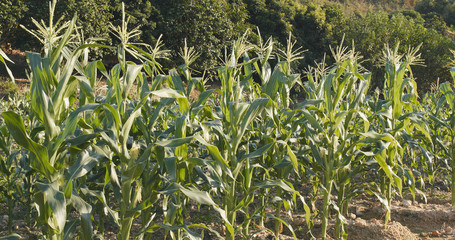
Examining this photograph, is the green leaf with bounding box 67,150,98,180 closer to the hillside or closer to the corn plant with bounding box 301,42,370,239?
the corn plant with bounding box 301,42,370,239

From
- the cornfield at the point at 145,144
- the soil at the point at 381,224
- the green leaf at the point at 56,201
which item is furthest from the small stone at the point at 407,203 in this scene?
the green leaf at the point at 56,201

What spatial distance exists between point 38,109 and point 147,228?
40.4 inches

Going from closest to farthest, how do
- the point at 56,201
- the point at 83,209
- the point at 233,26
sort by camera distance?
1. the point at 56,201
2. the point at 83,209
3. the point at 233,26

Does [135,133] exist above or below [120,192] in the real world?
above

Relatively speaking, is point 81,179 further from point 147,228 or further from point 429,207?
point 429,207

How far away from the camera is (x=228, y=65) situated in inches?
123

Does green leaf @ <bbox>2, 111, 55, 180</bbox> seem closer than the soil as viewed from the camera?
Yes

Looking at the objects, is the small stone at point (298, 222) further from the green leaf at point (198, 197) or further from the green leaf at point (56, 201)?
the green leaf at point (56, 201)

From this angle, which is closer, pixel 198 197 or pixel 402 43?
pixel 198 197

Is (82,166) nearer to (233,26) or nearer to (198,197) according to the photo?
(198,197)

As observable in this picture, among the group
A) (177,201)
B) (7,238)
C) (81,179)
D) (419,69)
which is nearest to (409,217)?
(177,201)

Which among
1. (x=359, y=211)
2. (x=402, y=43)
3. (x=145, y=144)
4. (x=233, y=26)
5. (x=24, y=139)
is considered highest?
(x=24, y=139)

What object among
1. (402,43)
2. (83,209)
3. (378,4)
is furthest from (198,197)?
(378,4)

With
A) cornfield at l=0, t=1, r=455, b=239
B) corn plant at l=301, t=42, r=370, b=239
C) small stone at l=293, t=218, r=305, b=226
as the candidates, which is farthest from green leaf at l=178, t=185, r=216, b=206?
small stone at l=293, t=218, r=305, b=226
